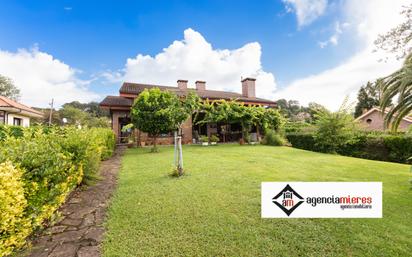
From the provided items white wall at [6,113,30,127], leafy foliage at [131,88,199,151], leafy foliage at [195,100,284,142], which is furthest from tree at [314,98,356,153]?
white wall at [6,113,30,127]

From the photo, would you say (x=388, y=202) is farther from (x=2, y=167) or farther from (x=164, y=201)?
(x=2, y=167)

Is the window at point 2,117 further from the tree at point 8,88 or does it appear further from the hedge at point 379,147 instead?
the hedge at point 379,147

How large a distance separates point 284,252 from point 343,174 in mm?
5384

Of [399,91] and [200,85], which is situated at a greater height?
[200,85]

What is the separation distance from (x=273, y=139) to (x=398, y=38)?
1059 centimetres

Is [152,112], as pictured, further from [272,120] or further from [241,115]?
[272,120]

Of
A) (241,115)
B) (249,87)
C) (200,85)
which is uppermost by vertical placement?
(200,85)

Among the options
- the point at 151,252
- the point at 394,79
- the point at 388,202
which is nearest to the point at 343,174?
the point at 388,202

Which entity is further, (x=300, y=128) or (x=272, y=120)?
(x=300, y=128)

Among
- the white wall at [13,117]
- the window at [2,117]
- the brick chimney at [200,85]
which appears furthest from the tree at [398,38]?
the white wall at [13,117]

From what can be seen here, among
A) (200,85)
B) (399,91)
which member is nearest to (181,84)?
(200,85)

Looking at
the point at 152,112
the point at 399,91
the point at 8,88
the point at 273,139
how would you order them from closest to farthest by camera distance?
the point at 399,91 < the point at 152,112 < the point at 273,139 < the point at 8,88
